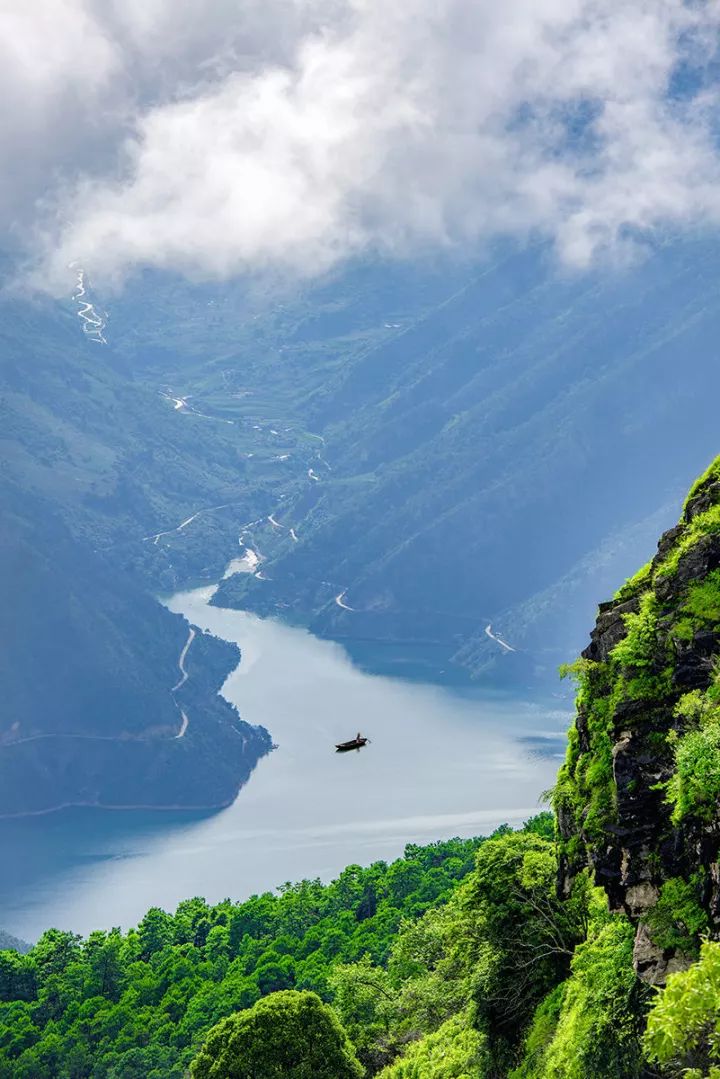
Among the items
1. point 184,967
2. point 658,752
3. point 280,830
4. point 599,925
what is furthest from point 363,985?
point 280,830

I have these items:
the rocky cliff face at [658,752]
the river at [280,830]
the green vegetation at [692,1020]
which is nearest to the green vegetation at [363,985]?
the rocky cliff face at [658,752]

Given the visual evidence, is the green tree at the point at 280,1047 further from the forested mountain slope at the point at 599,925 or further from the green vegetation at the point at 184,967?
the green vegetation at the point at 184,967

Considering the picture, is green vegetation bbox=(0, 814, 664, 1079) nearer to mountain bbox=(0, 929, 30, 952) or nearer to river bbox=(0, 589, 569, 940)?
mountain bbox=(0, 929, 30, 952)

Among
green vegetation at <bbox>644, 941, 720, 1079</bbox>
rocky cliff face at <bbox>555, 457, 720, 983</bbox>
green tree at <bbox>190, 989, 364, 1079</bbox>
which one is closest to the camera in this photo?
green vegetation at <bbox>644, 941, 720, 1079</bbox>

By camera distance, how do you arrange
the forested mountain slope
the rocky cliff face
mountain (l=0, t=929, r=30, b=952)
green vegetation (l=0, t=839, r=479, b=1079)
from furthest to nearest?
mountain (l=0, t=929, r=30, b=952)
green vegetation (l=0, t=839, r=479, b=1079)
the rocky cliff face
the forested mountain slope

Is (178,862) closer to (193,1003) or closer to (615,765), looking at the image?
(193,1003)

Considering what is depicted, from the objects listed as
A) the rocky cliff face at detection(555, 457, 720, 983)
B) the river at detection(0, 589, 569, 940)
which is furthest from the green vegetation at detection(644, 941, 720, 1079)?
the river at detection(0, 589, 569, 940)
